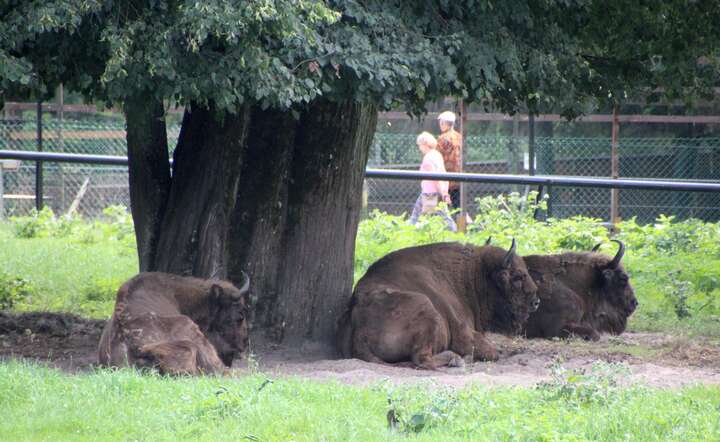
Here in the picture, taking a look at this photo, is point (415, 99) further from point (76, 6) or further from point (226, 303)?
point (76, 6)

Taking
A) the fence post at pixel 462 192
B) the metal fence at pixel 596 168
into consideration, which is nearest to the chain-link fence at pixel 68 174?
the metal fence at pixel 596 168

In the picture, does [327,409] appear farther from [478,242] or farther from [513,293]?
[478,242]

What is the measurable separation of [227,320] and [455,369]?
1.97 metres

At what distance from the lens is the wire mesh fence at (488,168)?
70.3 feet

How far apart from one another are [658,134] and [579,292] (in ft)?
50.4

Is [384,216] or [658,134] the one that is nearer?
[384,216]

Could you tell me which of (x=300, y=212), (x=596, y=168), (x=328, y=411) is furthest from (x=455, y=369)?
(x=596, y=168)

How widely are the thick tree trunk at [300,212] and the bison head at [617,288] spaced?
3.18 meters

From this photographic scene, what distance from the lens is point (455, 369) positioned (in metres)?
9.31

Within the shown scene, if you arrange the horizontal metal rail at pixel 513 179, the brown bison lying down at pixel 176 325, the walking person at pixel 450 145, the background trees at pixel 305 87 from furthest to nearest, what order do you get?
→ the walking person at pixel 450 145
the horizontal metal rail at pixel 513 179
the brown bison lying down at pixel 176 325
the background trees at pixel 305 87

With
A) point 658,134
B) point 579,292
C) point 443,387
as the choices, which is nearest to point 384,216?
point 579,292

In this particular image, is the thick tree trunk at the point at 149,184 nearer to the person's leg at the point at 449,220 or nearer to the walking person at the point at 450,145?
the person's leg at the point at 449,220

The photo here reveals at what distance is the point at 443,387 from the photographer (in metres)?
7.17

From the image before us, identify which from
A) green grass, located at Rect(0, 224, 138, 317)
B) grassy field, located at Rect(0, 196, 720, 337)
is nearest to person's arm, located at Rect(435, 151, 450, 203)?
grassy field, located at Rect(0, 196, 720, 337)
